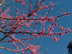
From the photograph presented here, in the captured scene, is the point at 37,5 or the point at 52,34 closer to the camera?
the point at 52,34

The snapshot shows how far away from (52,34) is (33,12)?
1263 millimetres

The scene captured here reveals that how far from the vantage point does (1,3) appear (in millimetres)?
4867

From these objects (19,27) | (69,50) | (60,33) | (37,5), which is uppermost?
(69,50)

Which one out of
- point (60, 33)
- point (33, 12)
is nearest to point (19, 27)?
point (33, 12)

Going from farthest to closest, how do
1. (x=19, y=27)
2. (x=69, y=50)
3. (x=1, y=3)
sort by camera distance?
(x=69, y=50) → (x=1, y=3) → (x=19, y=27)

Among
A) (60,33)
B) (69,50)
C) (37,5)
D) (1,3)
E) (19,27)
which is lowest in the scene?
(60,33)

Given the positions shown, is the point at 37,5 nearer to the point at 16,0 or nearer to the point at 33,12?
the point at 33,12

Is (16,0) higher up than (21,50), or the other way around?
(16,0)

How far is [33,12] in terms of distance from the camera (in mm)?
3934

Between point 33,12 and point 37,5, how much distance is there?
15.9 inches

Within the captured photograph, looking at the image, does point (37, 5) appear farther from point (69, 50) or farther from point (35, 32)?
point (69, 50)

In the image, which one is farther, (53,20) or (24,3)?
(24,3)

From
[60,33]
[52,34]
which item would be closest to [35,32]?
[52,34]

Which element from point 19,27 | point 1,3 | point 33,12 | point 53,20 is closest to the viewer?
point 53,20
